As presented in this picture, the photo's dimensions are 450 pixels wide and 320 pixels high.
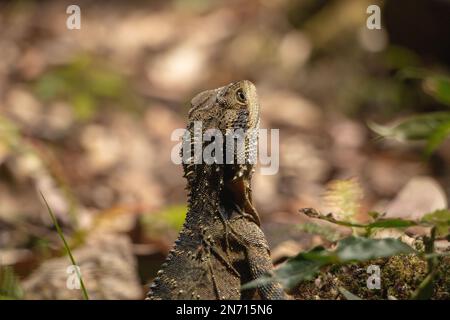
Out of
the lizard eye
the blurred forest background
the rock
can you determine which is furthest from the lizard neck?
the rock

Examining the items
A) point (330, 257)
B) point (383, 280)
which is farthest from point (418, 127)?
point (330, 257)

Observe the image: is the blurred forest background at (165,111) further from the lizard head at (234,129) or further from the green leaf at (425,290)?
the green leaf at (425,290)

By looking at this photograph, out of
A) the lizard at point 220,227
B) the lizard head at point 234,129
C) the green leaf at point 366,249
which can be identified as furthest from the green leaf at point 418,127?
the green leaf at point 366,249

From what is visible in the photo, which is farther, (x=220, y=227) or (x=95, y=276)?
(x=95, y=276)

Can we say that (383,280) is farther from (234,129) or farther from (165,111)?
(165,111)

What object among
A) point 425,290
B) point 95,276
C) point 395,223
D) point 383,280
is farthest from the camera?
point 95,276

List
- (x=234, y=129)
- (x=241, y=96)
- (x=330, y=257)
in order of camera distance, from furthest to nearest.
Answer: (x=241, y=96), (x=234, y=129), (x=330, y=257)

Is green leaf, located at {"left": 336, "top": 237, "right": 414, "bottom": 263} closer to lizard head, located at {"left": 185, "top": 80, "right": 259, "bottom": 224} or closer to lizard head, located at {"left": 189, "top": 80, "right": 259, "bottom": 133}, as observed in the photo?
lizard head, located at {"left": 185, "top": 80, "right": 259, "bottom": 224}
